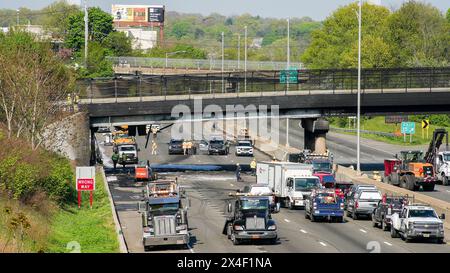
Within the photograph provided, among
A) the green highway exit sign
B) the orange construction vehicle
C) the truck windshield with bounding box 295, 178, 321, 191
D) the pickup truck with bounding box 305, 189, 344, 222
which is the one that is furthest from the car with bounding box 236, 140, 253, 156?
the pickup truck with bounding box 305, 189, 344, 222

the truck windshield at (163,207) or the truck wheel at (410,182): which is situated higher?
the truck windshield at (163,207)

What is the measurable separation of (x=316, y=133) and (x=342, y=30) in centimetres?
8124

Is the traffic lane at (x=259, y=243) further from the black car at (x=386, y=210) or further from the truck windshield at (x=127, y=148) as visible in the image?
the truck windshield at (x=127, y=148)

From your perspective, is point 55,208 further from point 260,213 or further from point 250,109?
point 250,109

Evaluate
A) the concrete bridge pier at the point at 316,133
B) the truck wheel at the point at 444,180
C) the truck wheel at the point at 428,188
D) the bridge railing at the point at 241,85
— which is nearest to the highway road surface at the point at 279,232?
the truck wheel at the point at 428,188

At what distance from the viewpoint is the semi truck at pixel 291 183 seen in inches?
2467

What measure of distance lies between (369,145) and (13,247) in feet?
299

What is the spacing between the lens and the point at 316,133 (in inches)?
3765

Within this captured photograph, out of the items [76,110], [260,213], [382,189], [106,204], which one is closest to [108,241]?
[260,213]

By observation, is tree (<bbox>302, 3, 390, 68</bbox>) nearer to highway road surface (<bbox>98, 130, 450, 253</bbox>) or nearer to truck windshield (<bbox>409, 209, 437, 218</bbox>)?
highway road surface (<bbox>98, 130, 450, 253</bbox>)

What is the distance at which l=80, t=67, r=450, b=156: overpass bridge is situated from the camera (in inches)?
3494

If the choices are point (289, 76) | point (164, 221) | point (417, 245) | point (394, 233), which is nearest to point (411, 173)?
point (289, 76)

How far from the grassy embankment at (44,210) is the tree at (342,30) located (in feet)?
358

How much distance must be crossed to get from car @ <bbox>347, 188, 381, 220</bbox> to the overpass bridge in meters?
33.2
